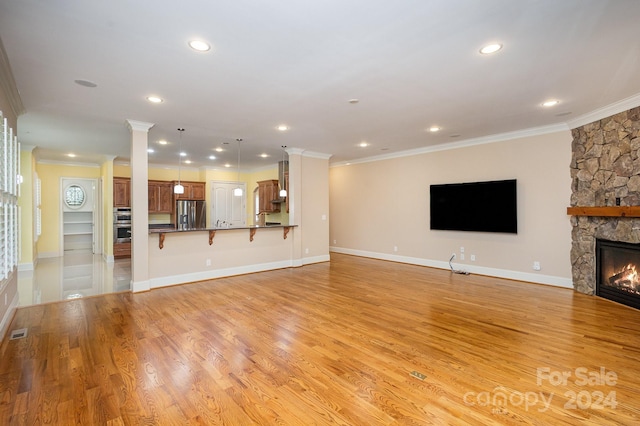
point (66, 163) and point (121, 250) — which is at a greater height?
point (66, 163)

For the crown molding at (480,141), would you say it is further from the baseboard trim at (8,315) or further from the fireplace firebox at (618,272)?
the baseboard trim at (8,315)

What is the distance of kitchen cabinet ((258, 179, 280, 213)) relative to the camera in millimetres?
8953

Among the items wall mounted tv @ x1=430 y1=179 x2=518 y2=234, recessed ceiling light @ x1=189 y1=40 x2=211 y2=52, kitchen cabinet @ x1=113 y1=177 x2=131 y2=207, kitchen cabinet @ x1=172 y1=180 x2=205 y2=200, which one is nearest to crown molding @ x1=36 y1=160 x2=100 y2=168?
kitchen cabinet @ x1=113 y1=177 x2=131 y2=207

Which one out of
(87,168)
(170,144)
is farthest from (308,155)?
(87,168)

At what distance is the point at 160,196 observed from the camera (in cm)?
946

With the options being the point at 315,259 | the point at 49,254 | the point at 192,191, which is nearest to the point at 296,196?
the point at 315,259

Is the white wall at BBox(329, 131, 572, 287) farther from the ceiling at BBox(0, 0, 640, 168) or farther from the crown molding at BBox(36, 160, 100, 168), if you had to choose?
the crown molding at BBox(36, 160, 100, 168)

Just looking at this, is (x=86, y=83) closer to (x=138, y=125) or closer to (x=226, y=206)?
(x=138, y=125)

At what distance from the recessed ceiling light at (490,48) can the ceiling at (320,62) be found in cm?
7

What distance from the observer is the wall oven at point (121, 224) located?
27.6ft

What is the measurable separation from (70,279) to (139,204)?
8.42ft

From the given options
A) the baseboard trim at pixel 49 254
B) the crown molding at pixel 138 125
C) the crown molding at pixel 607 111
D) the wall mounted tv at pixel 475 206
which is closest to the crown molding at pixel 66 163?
the baseboard trim at pixel 49 254

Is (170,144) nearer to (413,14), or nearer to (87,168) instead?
(87,168)

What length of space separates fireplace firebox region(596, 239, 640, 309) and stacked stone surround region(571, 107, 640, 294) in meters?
0.09
